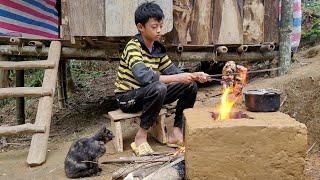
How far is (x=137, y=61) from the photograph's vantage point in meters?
4.54

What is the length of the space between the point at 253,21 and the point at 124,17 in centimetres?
189

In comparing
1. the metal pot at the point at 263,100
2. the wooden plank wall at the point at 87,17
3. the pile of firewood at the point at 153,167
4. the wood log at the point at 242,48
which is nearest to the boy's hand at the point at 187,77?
the metal pot at the point at 263,100

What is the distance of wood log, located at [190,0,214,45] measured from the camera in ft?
20.4

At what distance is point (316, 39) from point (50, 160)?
223 inches

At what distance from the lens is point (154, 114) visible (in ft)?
15.2

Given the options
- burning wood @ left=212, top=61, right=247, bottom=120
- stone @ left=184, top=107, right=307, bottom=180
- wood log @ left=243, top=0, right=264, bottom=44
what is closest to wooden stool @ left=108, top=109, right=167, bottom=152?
burning wood @ left=212, top=61, right=247, bottom=120

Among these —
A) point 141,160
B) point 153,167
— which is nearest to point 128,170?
point 153,167

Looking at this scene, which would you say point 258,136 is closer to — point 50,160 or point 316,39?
point 50,160

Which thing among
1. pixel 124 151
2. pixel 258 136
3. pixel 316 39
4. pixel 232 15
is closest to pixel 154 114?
pixel 124 151

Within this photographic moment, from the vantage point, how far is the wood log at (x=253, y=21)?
6352 millimetres

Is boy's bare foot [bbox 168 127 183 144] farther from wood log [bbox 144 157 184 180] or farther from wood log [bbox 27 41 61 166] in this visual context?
wood log [bbox 27 41 61 166]

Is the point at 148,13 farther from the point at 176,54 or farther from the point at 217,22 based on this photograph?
the point at 217,22

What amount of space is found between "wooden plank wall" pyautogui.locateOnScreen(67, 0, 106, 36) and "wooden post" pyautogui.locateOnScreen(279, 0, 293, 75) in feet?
8.55

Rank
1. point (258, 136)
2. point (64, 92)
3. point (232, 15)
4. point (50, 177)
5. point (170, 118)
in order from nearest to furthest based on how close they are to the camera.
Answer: point (258, 136)
point (50, 177)
point (170, 118)
point (232, 15)
point (64, 92)
